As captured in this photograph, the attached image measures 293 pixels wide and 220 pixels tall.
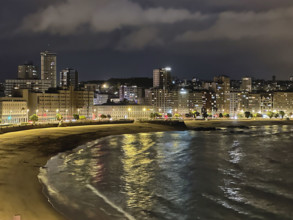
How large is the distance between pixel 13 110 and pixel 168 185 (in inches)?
2823

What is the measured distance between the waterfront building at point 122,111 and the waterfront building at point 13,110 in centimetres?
3202

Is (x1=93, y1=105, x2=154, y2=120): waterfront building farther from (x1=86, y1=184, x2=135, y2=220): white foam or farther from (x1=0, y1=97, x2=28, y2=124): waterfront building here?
(x1=86, y1=184, x2=135, y2=220): white foam

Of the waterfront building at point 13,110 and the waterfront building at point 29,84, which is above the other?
the waterfront building at point 29,84

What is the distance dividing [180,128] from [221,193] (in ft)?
180

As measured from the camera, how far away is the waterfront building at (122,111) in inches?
4744

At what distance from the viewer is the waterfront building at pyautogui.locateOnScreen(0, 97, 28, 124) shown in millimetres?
80637

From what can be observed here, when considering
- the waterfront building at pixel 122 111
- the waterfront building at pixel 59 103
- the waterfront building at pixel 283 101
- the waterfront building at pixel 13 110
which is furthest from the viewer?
the waterfront building at pixel 283 101

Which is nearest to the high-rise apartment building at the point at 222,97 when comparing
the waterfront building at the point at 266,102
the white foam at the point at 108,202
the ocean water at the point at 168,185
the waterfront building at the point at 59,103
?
the waterfront building at the point at 266,102

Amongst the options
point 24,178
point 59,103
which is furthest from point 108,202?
point 59,103

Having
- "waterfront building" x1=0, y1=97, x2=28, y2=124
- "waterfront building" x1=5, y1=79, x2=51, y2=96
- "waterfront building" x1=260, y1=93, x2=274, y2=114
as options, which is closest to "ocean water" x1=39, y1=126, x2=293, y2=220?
"waterfront building" x1=0, y1=97, x2=28, y2=124

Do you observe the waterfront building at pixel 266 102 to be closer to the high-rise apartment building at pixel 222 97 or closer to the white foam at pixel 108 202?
the high-rise apartment building at pixel 222 97

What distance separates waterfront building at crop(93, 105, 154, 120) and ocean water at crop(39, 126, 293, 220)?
8396 centimetres

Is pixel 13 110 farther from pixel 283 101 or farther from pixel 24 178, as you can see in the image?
pixel 283 101

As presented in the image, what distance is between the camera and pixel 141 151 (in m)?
37.9
